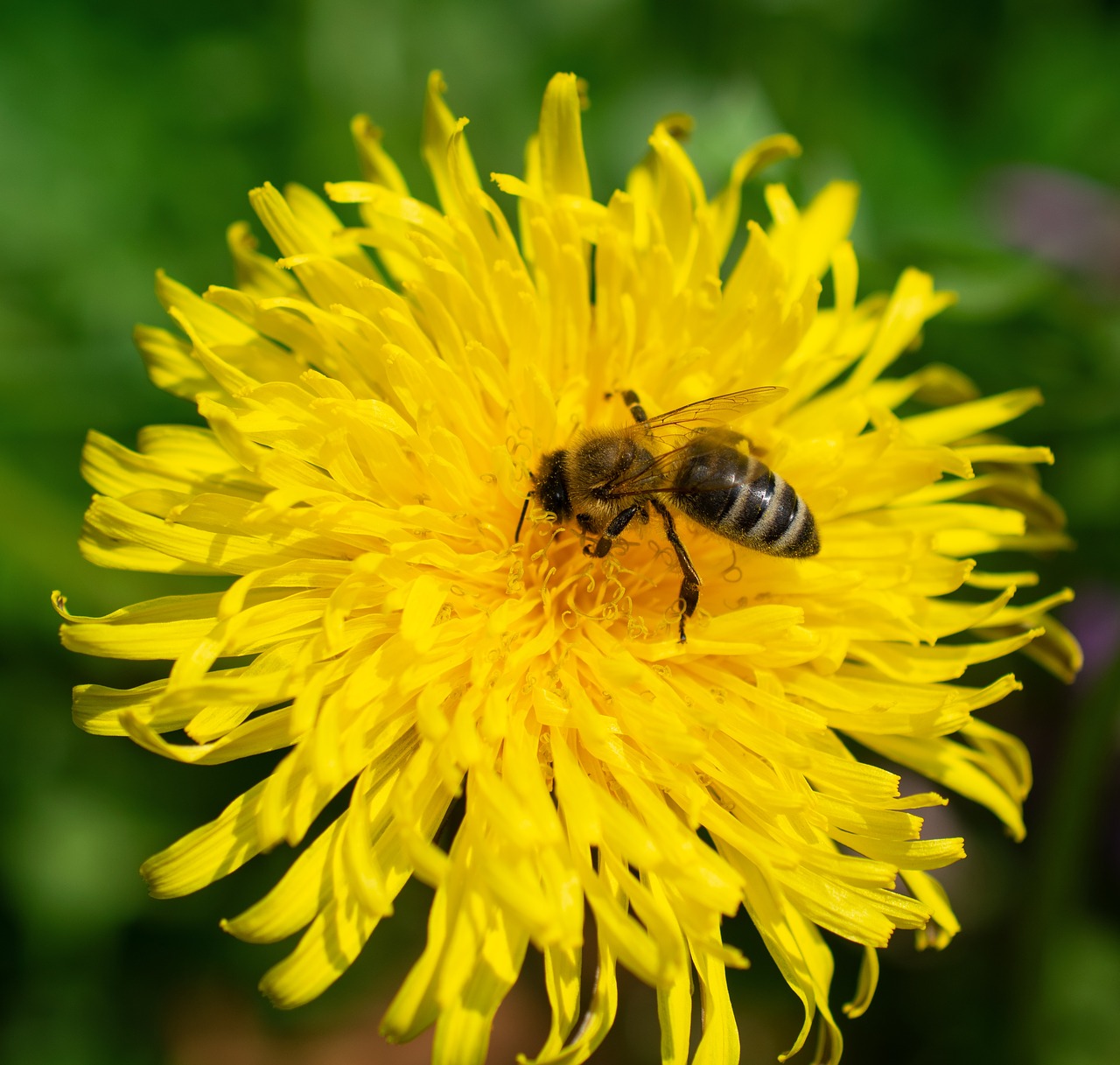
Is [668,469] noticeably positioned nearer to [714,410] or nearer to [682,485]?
[682,485]

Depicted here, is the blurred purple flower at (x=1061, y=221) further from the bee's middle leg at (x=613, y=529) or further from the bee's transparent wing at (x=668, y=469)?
the bee's middle leg at (x=613, y=529)

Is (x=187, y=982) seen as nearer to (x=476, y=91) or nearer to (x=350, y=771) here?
(x=350, y=771)

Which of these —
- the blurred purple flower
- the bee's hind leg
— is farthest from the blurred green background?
the bee's hind leg

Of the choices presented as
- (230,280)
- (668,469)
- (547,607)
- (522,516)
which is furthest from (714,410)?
(230,280)

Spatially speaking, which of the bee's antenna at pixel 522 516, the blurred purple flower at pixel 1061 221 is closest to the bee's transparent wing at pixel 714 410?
the bee's antenna at pixel 522 516

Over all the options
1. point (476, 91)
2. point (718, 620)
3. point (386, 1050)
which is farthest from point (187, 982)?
point (476, 91)

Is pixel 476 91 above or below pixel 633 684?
above

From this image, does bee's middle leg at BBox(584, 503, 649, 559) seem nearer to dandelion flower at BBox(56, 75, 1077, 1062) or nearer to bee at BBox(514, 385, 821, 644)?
bee at BBox(514, 385, 821, 644)

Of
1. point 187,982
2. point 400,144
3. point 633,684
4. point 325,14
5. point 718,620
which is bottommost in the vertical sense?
point 187,982
